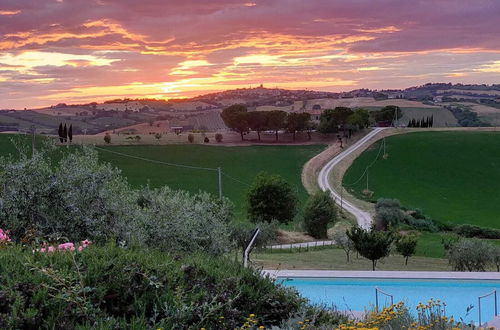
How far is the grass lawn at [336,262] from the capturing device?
19.8 meters

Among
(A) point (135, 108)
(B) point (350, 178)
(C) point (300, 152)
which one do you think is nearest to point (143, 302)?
(B) point (350, 178)

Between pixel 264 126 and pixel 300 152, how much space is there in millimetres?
11265

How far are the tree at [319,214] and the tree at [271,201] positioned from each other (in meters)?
1.60

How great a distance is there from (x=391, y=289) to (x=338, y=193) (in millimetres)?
41457

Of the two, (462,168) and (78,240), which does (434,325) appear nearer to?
(78,240)

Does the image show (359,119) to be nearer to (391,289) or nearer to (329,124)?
(329,124)

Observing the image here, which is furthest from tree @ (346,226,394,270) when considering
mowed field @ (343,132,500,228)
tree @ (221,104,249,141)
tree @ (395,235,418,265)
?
tree @ (221,104,249,141)

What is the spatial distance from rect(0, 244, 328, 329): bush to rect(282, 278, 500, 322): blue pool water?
8.69 m

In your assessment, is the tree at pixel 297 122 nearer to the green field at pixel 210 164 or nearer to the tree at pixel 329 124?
the tree at pixel 329 124

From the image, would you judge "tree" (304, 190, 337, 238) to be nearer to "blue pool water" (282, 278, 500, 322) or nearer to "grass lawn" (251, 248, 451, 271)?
"grass lawn" (251, 248, 451, 271)

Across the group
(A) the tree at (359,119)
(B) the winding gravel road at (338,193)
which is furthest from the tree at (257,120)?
(B) the winding gravel road at (338,193)

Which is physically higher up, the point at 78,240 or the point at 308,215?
the point at 78,240

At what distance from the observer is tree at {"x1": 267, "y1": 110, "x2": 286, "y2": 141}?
277ft

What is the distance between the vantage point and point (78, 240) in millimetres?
9328
